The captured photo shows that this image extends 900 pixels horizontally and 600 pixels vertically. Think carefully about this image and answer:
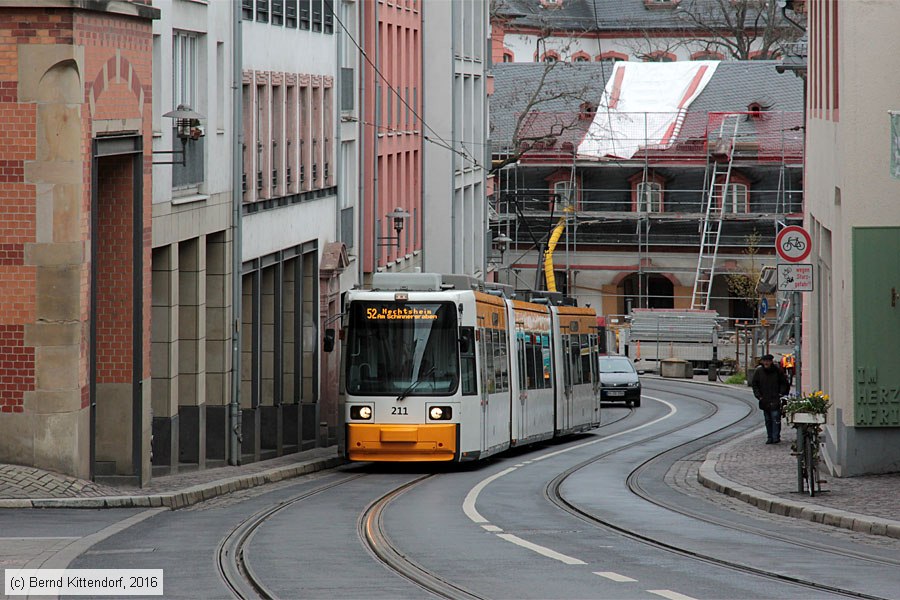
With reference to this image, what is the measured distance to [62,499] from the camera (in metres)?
17.5

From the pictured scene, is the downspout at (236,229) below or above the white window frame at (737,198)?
below

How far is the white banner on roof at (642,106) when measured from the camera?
78.7 meters

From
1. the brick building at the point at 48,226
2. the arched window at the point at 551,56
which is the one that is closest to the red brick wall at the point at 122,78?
the brick building at the point at 48,226

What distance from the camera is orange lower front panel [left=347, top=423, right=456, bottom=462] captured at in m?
25.3

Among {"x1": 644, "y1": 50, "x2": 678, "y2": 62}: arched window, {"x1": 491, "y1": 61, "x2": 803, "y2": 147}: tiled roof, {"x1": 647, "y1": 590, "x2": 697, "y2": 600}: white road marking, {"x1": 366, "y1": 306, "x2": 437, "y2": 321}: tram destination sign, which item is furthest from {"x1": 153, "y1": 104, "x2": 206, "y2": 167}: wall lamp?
{"x1": 644, "y1": 50, "x2": 678, "y2": 62}: arched window

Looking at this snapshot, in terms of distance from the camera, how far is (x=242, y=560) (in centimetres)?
1352

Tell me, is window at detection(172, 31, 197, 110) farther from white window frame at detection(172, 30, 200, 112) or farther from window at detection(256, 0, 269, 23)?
window at detection(256, 0, 269, 23)

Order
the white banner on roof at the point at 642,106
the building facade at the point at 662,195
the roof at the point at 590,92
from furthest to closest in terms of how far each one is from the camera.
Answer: the roof at the point at 590,92 < the white banner on roof at the point at 642,106 < the building facade at the point at 662,195

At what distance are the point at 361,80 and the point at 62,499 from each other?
2620 cm

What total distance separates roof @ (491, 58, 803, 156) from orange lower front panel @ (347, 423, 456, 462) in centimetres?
5318

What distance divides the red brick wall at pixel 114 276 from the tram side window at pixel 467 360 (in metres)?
5.98

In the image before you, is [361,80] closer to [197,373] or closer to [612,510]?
[197,373]

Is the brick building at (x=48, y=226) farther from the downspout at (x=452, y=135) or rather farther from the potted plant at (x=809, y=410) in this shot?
the downspout at (x=452, y=135)

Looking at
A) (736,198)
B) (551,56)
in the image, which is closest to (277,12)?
(736,198)
